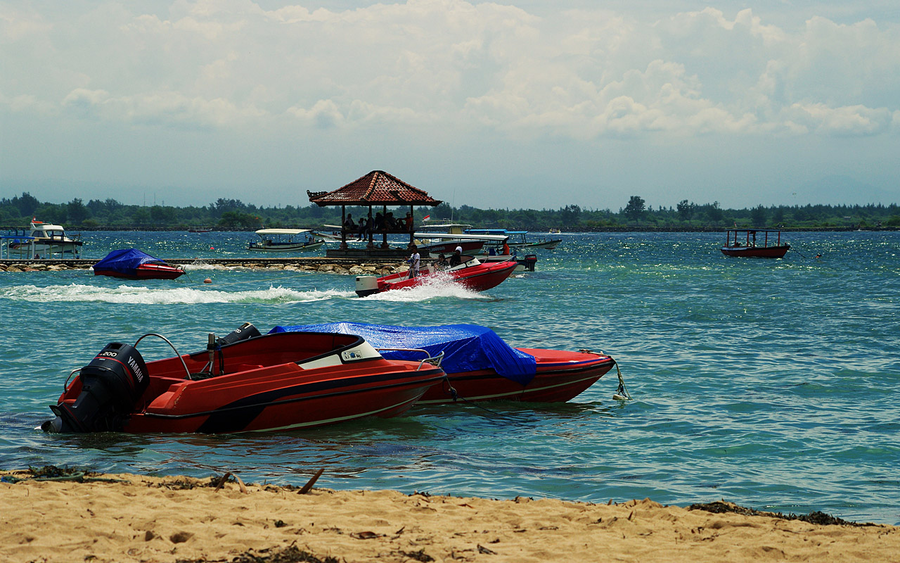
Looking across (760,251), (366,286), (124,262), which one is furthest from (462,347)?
(760,251)

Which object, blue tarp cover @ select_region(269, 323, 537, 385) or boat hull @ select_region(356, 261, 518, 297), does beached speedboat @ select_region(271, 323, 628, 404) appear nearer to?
blue tarp cover @ select_region(269, 323, 537, 385)

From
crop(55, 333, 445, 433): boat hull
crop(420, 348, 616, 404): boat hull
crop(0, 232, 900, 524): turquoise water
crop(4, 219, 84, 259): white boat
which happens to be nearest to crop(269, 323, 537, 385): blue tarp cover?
crop(420, 348, 616, 404): boat hull

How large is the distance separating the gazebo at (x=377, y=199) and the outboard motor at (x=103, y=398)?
30686 mm

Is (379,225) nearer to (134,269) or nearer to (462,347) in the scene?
(134,269)

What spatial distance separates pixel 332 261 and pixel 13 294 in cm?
1729

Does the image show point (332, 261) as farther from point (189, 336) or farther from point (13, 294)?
point (189, 336)

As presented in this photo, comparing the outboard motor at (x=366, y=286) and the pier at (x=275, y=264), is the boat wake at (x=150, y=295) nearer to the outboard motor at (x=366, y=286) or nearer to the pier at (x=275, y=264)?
the outboard motor at (x=366, y=286)

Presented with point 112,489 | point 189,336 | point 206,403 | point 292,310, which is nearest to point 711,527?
point 112,489

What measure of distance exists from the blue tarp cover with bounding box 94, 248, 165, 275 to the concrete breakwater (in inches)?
197

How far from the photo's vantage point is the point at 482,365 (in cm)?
1166

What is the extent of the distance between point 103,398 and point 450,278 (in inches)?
772

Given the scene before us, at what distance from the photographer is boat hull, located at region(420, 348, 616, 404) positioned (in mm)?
11570

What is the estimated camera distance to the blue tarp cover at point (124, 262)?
35.9 m

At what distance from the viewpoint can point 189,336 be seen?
18.1 meters
